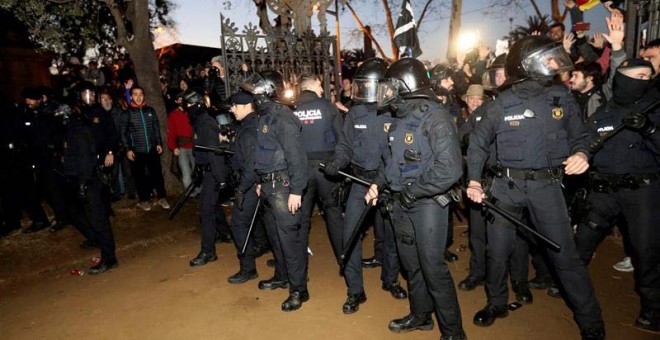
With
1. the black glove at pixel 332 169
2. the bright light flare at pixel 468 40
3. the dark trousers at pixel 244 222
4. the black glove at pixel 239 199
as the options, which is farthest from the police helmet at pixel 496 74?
the bright light flare at pixel 468 40

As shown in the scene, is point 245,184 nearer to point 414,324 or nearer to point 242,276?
point 242,276

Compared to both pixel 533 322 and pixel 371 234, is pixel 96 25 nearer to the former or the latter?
pixel 371 234

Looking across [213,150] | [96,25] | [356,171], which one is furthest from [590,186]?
[96,25]

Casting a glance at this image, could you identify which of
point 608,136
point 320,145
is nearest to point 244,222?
point 320,145

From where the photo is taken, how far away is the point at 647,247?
3.96 metres

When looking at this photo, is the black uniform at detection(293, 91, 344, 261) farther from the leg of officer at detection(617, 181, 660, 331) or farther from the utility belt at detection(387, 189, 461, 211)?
the leg of officer at detection(617, 181, 660, 331)

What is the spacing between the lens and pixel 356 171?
488cm

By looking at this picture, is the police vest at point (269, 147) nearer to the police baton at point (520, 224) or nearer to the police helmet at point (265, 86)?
the police helmet at point (265, 86)

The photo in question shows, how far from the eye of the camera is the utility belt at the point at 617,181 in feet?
13.1

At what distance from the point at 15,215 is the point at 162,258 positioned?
3.64 metres

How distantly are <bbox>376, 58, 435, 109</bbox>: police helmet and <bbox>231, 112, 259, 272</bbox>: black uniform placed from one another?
1816 mm

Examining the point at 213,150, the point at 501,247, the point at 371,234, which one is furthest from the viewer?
the point at 371,234

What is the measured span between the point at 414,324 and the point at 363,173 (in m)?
1.65

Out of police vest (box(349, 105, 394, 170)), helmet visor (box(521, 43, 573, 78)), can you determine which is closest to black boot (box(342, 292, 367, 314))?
police vest (box(349, 105, 394, 170))
